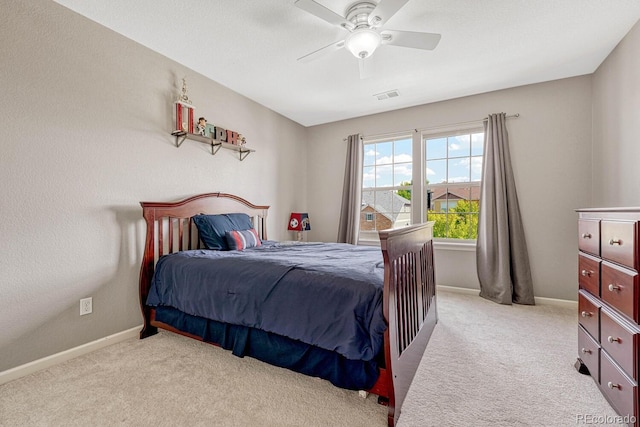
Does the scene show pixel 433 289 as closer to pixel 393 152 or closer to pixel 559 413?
pixel 559 413

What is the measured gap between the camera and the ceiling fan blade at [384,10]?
172 cm

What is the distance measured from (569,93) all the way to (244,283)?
384 cm

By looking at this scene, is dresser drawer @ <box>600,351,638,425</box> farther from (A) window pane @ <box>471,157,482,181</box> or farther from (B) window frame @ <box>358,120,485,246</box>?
(A) window pane @ <box>471,157,482,181</box>

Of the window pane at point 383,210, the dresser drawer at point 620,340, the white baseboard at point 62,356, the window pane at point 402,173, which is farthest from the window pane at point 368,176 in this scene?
the white baseboard at point 62,356

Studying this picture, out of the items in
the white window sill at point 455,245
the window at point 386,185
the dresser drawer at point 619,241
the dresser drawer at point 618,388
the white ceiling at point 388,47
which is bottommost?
the dresser drawer at point 618,388

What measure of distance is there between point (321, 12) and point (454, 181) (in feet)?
9.15

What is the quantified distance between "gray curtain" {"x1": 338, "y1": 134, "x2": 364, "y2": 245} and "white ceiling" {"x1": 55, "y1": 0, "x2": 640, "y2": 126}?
0.94 metres

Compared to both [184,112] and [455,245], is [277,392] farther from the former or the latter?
[455,245]

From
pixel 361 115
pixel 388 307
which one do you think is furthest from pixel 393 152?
pixel 388 307

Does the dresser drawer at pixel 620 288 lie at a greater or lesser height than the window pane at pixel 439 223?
lesser

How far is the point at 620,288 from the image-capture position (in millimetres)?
1339

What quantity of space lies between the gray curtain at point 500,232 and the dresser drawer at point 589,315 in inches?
56.9

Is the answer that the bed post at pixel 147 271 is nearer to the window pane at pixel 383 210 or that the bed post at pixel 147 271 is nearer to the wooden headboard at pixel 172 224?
the wooden headboard at pixel 172 224

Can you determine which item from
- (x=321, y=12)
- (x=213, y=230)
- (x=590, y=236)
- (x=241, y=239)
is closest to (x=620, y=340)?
(x=590, y=236)
